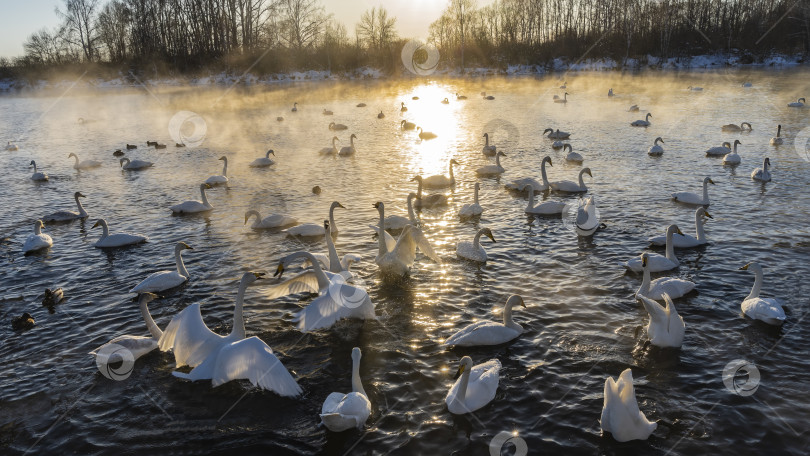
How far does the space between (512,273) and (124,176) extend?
18.0 m

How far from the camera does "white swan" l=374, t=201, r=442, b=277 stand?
10.5 metres

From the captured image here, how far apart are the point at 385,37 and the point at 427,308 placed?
279 ft

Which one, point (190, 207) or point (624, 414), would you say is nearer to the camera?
point (624, 414)

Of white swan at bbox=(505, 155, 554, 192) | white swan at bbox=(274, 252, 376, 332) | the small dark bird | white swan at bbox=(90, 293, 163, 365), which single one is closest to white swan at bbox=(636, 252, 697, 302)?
white swan at bbox=(274, 252, 376, 332)

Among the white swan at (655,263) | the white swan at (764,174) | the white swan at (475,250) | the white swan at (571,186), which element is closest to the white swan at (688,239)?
the white swan at (655,263)

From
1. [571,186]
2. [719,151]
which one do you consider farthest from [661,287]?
[719,151]

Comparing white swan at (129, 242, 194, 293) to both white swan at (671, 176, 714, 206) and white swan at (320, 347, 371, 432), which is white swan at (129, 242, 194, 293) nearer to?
white swan at (320, 347, 371, 432)

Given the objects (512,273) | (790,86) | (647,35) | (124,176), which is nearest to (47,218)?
(124,176)

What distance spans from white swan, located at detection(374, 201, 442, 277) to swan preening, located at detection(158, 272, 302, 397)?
296 cm

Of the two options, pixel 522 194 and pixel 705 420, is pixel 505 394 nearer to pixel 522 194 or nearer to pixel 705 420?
pixel 705 420

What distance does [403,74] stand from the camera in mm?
78750

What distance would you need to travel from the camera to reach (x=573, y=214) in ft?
48.9

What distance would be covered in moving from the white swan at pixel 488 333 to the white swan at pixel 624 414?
2.24 metres

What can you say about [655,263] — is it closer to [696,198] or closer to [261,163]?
[696,198]
